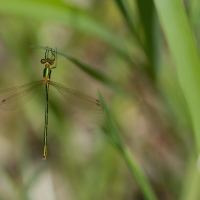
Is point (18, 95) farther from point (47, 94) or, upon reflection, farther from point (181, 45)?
point (181, 45)

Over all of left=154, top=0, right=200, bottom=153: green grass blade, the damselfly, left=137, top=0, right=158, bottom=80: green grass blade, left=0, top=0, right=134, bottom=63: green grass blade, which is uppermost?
the damselfly

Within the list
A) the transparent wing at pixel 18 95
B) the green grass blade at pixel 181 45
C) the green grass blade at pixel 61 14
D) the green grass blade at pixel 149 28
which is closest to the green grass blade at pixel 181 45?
the green grass blade at pixel 181 45

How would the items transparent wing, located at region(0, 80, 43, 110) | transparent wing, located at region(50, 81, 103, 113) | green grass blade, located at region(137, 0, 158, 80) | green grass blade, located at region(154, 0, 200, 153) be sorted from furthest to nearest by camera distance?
transparent wing, located at region(0, 80, 43, 110), transparent wing, located at region(50, 81, 103, 113), green grass blade, located at region(137, 0, 158, 80), green grass blade, located at region(154, 0, 200, 153)

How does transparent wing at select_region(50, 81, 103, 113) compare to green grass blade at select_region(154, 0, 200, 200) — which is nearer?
green grass blade at select_region(154, 0, 200, 200)

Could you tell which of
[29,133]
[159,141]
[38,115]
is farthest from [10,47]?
[159,141]

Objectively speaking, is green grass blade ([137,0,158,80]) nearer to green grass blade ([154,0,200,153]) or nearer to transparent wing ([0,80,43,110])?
green grass blade ([154,0,200,153])

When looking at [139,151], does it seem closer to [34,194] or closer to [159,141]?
[159,141]

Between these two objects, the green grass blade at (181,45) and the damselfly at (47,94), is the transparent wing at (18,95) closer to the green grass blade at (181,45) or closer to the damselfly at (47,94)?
the damselfly at (47,94)

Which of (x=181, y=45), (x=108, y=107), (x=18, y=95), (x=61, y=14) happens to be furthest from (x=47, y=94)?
(x=181, y=45)

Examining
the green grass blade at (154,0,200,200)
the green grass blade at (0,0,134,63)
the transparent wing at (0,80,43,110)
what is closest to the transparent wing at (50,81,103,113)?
the transparent wing at (0,80,43,110)
